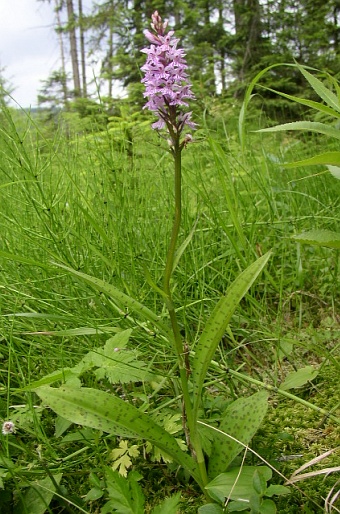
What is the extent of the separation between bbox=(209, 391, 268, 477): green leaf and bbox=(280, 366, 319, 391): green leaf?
0.61ft

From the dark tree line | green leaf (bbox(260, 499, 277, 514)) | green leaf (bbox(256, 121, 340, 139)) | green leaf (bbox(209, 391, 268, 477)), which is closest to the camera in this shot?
green leaf (bbox(260, 499, 277, 514))

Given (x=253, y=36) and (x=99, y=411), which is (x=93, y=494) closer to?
(x=99, y=411)

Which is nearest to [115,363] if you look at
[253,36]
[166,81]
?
[166,81]

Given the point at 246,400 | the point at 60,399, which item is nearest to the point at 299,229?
the point at 246,400

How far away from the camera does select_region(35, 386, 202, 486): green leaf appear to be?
0.71 metres

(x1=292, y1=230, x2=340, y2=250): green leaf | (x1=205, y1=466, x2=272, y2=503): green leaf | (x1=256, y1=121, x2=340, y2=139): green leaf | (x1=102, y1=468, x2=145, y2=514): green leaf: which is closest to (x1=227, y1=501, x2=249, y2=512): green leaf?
(x1=205, y1=466, x2=272, y2=503): green leaf

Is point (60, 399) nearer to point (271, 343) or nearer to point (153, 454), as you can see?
point (153, 454)

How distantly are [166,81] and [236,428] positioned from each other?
0.60m

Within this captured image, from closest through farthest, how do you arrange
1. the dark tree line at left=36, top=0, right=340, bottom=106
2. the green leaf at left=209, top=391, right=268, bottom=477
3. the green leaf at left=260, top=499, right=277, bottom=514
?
1. the green leaf at left=260, top=499, right=277, bottom=514
2. the green leaf at left=209, top=391, right=268, bottom=477
3. the dark tree line at left=36, top=0, right=340, bottom=106

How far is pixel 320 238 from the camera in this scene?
2.85 ft

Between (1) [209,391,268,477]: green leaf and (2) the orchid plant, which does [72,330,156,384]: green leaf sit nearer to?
(2) the orchid plant

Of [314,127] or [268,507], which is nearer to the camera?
[268,507]

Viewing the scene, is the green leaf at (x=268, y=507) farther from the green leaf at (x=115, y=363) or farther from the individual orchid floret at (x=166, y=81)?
the individual orchid floret at (x=166, y=81)

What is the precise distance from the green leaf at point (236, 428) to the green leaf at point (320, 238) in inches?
11.7
